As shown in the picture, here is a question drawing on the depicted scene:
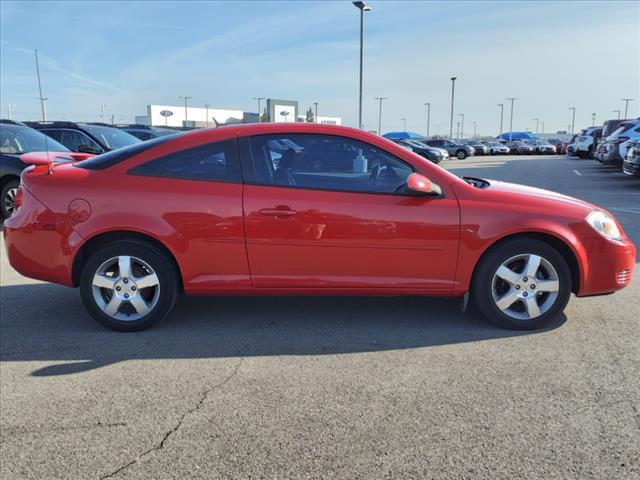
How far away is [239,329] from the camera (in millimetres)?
4145

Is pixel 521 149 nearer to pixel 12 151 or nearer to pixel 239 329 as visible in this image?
pixel 12 151

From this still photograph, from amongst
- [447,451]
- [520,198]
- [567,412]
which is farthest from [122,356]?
[520,198]

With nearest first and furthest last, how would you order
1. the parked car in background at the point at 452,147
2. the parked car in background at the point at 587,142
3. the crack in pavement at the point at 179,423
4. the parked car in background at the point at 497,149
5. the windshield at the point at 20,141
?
the crack in pavement at the point at 179,423
the windshield at the point at 20,141
the parked car in background at the point at 587,142
the parked car in background at the point at 452,147
the parked car in background at the point at 497,149

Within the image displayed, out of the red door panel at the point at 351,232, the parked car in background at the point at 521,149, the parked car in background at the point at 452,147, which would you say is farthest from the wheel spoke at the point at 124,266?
the parked car in background at the point at 521,149

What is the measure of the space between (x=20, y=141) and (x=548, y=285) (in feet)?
27.8

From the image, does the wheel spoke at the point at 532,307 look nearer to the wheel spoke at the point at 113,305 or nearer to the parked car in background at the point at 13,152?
the wheel spoke at the point at 113,305

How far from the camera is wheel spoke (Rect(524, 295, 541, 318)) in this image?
3.99 metres

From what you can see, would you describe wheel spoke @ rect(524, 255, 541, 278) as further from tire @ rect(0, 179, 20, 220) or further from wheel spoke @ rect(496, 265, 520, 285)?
tire @ rect(0, 179, 20, 220)

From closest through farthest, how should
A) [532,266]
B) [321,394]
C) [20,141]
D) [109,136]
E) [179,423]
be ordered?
[179,423] → [321,394] → [532,266] → [20,141] → [109,136]

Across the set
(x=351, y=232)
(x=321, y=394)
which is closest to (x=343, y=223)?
(x=351, y=232)

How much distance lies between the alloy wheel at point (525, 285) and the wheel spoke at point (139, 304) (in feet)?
8.52

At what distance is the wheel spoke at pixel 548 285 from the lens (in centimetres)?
398

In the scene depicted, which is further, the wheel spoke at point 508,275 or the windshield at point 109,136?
the windshield at point 109,136

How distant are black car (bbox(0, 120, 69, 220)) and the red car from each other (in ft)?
15.7
